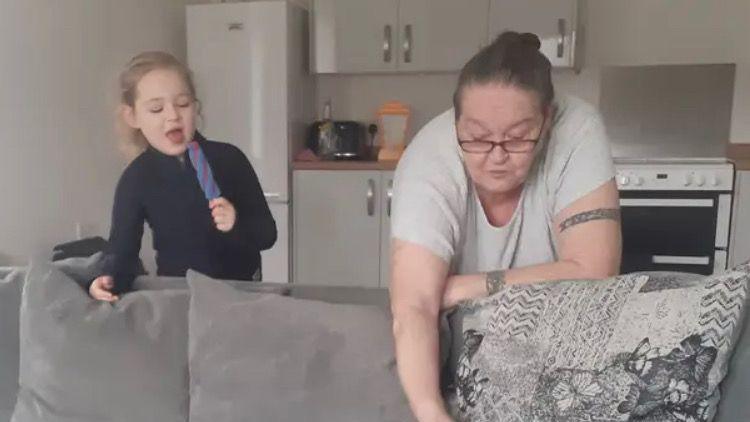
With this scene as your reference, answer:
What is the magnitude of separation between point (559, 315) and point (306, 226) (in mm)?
2587

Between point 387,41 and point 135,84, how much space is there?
2.32 meters

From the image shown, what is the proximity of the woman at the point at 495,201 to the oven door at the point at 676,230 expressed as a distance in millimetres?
2131

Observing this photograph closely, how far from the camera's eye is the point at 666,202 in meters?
3.41

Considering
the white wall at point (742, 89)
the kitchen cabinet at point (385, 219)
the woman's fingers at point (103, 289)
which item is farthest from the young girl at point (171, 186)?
the white wall at point (742, 89)

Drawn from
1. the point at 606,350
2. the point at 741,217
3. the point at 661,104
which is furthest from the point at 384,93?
the point at 606,350

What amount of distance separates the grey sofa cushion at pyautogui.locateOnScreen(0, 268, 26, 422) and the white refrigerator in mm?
2101

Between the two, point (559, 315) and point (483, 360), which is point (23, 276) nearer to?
point (483, 360)

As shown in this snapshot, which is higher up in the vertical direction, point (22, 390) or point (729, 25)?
point (729, 25)

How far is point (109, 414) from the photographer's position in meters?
1.50

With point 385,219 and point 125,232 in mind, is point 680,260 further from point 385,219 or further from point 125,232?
point 125,232

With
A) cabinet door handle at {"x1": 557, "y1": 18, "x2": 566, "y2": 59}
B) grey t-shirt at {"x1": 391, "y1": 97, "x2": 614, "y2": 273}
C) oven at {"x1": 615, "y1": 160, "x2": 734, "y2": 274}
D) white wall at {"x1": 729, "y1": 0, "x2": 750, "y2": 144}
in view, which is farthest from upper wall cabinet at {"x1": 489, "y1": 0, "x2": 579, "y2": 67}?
grey t-shirt at {"x1": 391, "y1": 97, "x2": 614, "y2": 273}

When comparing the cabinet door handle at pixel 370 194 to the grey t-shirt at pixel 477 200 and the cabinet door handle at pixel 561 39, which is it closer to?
the cabinet door handle at pixel 561 39

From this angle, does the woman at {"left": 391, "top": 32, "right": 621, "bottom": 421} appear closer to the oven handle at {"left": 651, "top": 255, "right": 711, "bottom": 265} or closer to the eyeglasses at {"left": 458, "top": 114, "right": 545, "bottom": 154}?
the eyeglasses at {"left": 458, "top": 114, "right": 545, "bottom": 154}

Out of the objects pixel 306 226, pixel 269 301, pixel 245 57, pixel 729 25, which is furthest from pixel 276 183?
pixel 729 25
